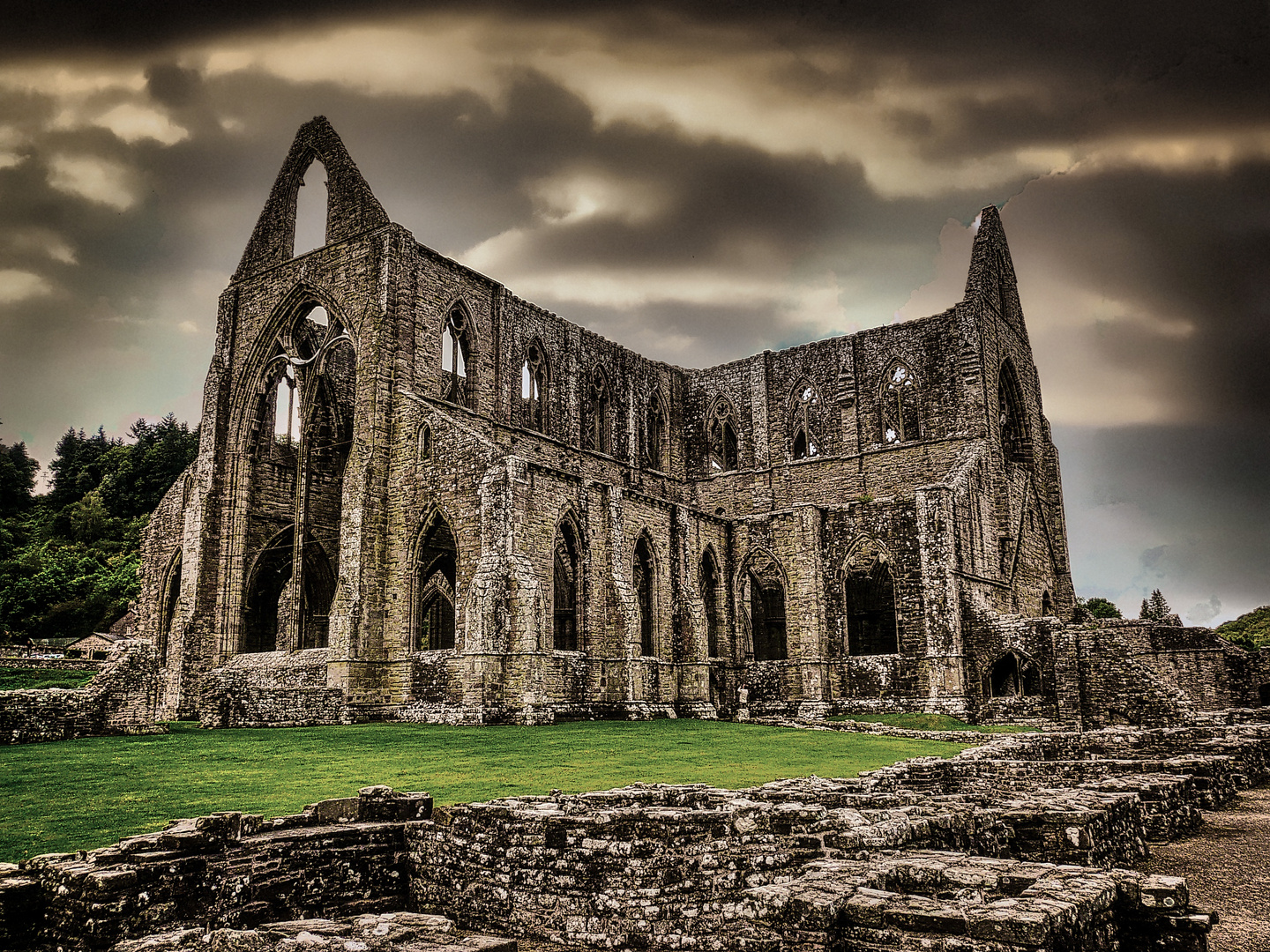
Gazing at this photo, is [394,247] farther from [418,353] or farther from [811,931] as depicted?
[811,931]

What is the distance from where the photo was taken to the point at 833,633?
28.6 m

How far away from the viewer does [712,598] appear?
30.5m

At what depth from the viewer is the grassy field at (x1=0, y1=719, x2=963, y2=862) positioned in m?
8.35

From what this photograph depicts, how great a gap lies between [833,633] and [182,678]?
1839 centimetres

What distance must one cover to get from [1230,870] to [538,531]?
18196mm

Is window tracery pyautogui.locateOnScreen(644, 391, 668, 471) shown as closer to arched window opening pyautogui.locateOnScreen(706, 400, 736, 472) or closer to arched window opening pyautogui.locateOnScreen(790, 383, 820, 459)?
arched window opening pyautogui.locateOnScreen(706, 400, 736, 472)

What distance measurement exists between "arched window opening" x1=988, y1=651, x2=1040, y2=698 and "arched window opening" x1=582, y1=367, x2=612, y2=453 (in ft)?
48.9

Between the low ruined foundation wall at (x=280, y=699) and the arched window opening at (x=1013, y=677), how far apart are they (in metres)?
17.5

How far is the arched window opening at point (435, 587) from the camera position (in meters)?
24.2

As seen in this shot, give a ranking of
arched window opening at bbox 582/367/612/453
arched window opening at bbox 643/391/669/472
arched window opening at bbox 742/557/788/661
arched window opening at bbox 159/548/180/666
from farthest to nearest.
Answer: arched window opening at bbox 643/391/669/472 < arched window opening at bbox 582/367/612/453 < arched window opening at bbox 742/557/788/661 < arched window opening at bbox 159/548/180/666

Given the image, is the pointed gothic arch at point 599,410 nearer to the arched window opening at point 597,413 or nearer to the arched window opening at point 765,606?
the arched window opening at point 597,413

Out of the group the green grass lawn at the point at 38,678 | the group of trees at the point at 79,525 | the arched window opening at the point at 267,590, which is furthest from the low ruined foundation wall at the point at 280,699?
the group of trees at the point at 79,525

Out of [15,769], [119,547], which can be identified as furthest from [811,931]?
[119,547]

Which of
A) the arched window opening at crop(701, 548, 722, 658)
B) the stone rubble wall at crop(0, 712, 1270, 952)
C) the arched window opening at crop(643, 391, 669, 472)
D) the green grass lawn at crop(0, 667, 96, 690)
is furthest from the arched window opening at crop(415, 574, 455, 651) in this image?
the stone rubble wall at crop(0, 712, 1270, 952)
